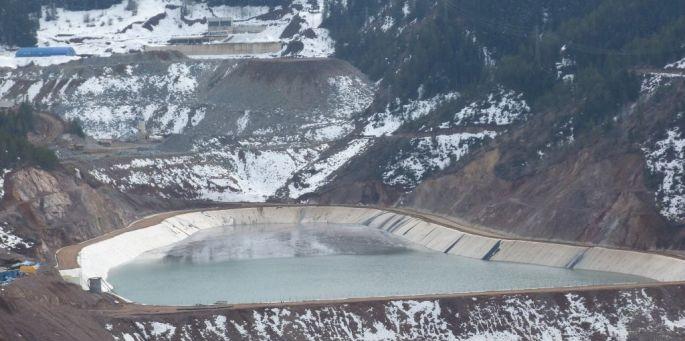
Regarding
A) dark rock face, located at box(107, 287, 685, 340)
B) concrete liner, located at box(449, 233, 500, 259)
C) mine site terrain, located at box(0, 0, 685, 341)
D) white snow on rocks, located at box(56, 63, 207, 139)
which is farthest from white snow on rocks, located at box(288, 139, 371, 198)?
dark rock face, located at box(107, 287, 685, 340)

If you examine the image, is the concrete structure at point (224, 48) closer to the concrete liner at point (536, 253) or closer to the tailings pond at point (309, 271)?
the tailings pond at point (309, 271)

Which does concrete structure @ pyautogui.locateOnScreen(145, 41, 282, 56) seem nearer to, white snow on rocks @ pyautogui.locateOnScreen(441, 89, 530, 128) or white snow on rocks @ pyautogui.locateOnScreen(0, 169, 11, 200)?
white snow on rocks @ pyautogui.locateOnScreen(441, 89, 530, 128)

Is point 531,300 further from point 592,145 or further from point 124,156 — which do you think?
point 124,156

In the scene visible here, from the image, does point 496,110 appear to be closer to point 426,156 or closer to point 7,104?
point 426,156

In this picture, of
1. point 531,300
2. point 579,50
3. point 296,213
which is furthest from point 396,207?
point 531,300

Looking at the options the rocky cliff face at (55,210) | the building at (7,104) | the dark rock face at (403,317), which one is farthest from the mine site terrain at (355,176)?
the building at (7,104)

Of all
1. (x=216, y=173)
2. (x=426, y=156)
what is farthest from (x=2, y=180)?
(x=426, y=156)
